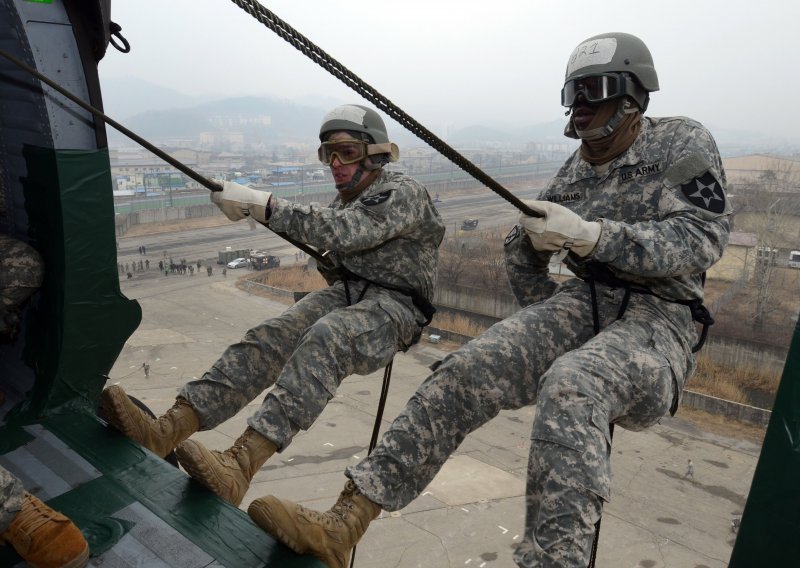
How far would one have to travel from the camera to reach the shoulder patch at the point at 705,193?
2557mm

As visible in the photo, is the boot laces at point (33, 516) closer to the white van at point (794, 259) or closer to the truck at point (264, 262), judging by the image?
the white van at point (794, 259)

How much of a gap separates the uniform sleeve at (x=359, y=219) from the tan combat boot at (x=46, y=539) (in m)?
1.55

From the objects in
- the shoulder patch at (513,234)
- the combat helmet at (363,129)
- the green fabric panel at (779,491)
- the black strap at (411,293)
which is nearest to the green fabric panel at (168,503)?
the black strap at (411,293)

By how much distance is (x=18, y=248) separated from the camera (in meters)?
3.70

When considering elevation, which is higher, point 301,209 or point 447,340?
point 301,209

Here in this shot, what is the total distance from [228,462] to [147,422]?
2.01 ft

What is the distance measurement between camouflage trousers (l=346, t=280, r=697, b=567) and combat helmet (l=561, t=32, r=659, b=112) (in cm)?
88

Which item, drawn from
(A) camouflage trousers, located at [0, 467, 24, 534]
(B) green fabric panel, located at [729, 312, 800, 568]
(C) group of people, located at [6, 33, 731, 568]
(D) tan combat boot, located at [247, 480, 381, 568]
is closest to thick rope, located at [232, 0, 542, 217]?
(C) group of people, located at [6, 33, 731, 568]

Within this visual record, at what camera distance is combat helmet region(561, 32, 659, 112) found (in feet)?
8.98

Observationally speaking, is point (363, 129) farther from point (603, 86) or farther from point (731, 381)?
point (731, 381)

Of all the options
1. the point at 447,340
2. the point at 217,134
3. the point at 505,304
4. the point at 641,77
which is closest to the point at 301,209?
the point at 641,77

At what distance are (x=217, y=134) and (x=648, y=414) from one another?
209 m

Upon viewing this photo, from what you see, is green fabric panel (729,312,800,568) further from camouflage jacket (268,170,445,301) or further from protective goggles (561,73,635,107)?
camouflage jacket (268,170,445,301)

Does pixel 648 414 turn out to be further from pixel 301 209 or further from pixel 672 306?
pixel 301 209
